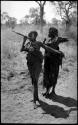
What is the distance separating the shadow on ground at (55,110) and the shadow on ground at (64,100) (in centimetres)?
34

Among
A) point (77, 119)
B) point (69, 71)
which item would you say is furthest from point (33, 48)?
point (69, 71)

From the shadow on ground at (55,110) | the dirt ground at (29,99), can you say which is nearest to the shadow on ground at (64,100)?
the dirt ground at (29,99)

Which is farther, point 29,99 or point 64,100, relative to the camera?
point 29,99

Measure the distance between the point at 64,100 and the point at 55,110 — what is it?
0.82m

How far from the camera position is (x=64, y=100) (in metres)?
7.27

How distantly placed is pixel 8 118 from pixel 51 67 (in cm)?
209

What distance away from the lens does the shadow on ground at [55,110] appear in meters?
6.18

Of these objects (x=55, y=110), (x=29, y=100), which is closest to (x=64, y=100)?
(x=55, y=110)

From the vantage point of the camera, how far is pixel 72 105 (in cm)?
684

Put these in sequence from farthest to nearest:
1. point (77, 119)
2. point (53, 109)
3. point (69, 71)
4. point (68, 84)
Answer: point (69, 71) < point (68, 84) < point (53, 109) < point (77, 119)

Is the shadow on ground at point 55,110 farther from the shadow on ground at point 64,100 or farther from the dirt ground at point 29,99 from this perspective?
the shadow on ground at point 64,100

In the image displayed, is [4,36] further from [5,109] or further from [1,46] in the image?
[5,109]

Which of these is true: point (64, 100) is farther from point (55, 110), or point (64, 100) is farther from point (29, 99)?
point (29, 99)

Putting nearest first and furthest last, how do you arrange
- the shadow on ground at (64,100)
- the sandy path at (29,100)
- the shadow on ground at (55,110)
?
1. the sandy path at (29,100)
2. the shadow on ground at (55,110)
3. the shadow on ground at (64,100)
